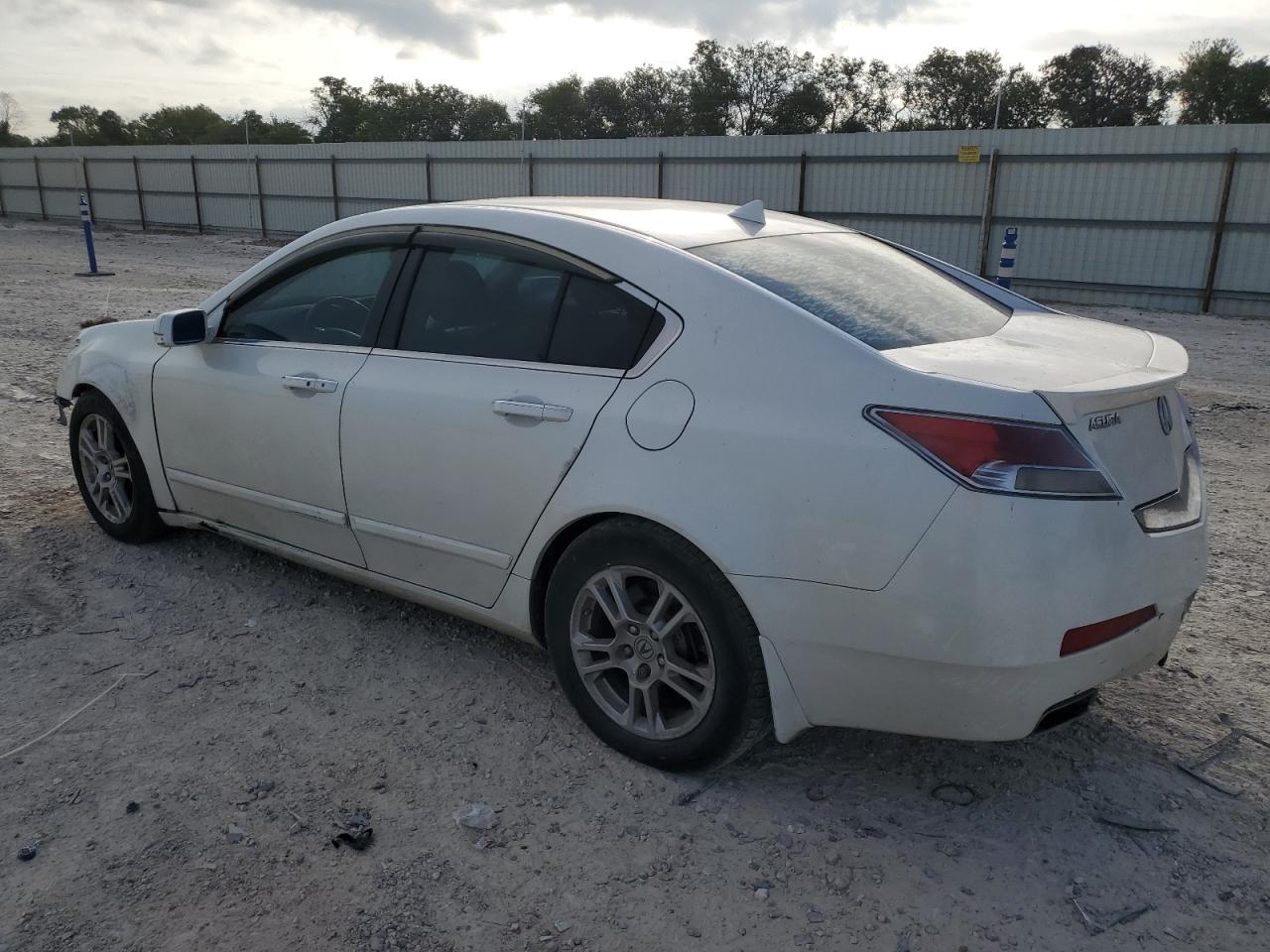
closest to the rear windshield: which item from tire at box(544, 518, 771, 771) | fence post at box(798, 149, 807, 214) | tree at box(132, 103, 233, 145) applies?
tire at box(544, 518, 771, 771)

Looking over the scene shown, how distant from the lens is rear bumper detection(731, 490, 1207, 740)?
2256 millimetres

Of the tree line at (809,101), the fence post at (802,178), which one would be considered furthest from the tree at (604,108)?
the fence post at (802,178)

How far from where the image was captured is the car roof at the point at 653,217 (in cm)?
312

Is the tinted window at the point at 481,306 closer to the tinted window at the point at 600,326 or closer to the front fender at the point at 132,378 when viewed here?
the tinted window at the point at 600,326

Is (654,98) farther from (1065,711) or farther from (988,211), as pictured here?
(1065,711)

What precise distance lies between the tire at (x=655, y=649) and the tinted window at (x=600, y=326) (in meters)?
0.49

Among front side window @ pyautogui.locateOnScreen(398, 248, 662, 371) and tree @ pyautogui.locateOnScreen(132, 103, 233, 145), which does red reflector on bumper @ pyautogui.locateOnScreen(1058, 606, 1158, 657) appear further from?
tree @ pyautogui.locateOnScreen(132, 103, 233, 145)

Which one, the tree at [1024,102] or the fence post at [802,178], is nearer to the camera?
the fence post at [802,178]

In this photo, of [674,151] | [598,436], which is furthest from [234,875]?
[674,151]

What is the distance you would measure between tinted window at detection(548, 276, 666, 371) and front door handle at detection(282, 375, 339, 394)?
0.94 m

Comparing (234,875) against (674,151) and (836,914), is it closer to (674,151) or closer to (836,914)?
(836,914)

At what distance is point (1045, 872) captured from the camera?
98.3 inches

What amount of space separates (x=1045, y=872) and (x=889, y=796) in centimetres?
46

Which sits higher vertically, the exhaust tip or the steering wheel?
the steering wheel
